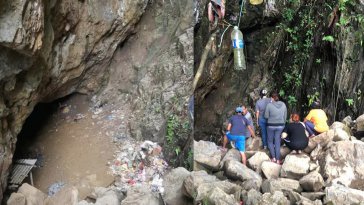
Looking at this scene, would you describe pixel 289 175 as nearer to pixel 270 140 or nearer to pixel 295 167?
pixel 295 167

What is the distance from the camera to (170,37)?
861 centimetres

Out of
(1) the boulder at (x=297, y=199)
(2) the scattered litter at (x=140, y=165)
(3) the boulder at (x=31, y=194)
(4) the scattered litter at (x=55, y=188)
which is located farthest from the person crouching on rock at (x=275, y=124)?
(3) the boulder at (x=31, y=194)

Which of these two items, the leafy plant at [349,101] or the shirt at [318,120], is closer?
the shirt at [318,120]

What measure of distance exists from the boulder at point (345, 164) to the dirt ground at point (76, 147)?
395 cm

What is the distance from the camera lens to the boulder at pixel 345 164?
6.03 meters

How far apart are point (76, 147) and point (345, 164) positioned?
16.9ft

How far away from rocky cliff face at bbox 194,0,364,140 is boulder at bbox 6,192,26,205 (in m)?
4.76

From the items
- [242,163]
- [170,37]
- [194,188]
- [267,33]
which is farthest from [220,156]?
[267,33]

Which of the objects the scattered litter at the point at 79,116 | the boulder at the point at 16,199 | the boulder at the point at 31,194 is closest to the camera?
the boulder at the point at 16,199

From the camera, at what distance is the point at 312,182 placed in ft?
18.8

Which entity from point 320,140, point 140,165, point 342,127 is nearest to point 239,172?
point 320,140

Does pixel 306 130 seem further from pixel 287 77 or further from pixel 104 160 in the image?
pixel 104 160

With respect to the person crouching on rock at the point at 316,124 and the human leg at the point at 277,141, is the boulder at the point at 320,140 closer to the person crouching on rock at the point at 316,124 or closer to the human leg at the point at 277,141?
the person crouching on rock at the point at 316,124

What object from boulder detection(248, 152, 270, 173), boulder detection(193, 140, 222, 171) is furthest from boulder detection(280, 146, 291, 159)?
boulder detection(193, 140, 222, 171)
